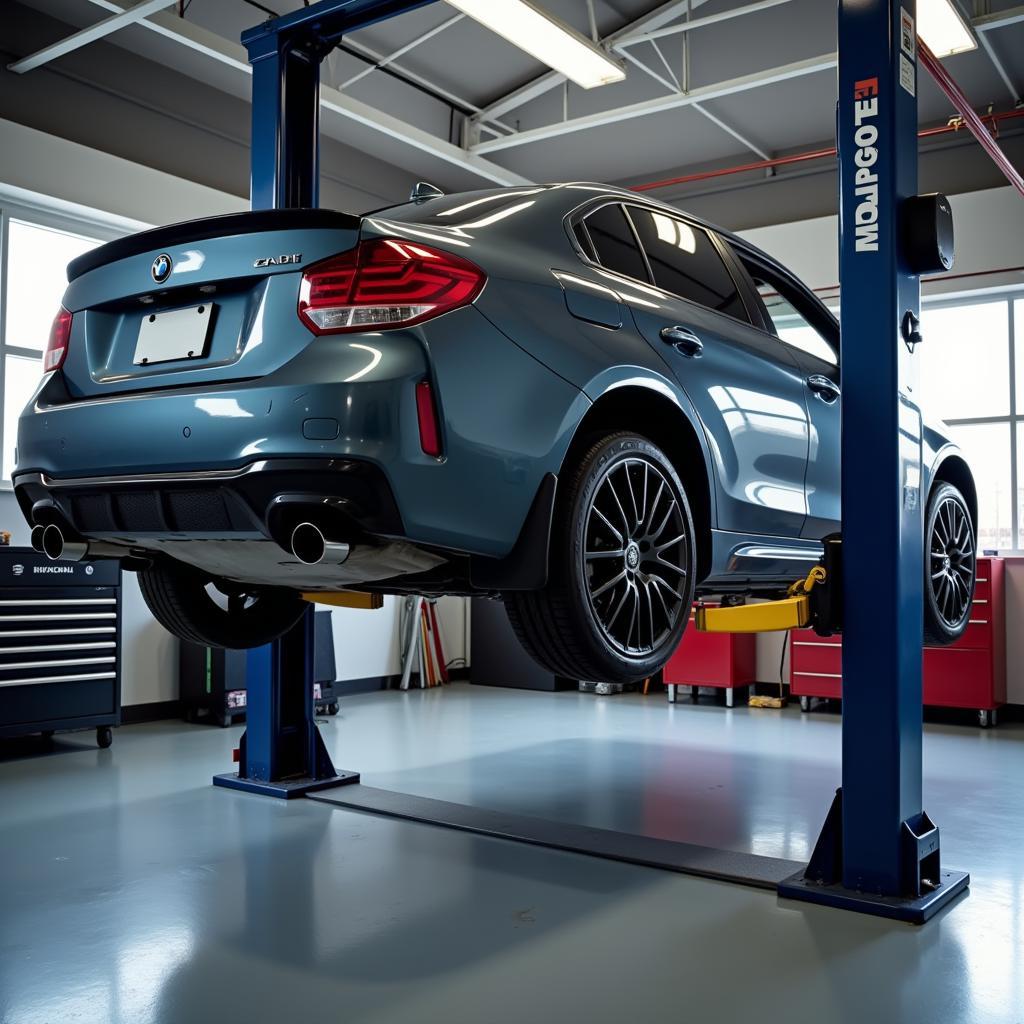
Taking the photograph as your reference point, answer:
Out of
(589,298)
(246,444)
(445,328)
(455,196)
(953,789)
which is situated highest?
(455,196)

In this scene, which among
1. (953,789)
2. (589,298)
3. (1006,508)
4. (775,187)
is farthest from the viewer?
(775,187)

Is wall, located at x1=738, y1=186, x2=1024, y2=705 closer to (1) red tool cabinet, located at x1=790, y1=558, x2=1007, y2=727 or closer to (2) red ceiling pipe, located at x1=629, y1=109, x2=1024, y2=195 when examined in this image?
(1) red tool cabinet, located at x1=790, y1=558, x2=1007, y2=727

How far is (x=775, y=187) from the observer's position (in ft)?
26.6

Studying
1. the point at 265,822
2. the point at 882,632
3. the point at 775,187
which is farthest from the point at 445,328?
the point at 775,187

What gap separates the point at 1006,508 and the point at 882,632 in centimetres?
509

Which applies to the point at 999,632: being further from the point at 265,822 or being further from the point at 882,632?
the point at 265,822

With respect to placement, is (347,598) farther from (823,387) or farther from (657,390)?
(823,387)

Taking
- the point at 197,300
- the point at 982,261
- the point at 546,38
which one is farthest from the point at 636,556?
the point at 982,261

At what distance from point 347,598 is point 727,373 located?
137cm

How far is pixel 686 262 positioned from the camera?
3.24 metres

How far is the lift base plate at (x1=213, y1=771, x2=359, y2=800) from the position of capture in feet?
12.9

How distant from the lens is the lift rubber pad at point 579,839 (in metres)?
2.93

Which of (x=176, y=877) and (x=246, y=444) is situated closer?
(x=246, y=444)

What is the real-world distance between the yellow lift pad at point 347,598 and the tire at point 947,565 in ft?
6.54
